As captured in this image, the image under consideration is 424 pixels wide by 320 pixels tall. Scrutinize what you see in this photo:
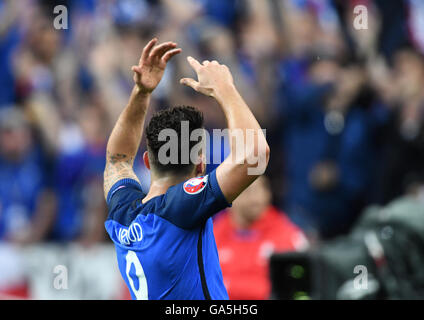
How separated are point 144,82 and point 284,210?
3944 millimetres

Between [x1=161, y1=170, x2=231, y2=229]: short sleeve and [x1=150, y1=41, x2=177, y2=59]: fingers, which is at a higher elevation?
[x1=150, y1=41, x2=177, y2=59]: fingers

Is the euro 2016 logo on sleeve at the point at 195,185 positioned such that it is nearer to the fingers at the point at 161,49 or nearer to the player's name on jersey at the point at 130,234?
the player's name on jersey at the point at 130,234

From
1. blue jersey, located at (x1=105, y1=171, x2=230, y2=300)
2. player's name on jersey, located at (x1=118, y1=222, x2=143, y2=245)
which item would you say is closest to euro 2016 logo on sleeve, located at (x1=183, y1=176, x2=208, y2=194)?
blue jersey, located at (x1=105, y1=171, x2=230, y2=300)

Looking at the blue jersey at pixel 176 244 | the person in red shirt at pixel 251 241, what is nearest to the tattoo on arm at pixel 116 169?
the blue jersey at pixel 176 244

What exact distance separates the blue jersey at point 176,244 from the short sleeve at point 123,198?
34 millimetres

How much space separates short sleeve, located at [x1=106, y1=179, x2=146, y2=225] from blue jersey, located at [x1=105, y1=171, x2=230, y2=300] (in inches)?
1.4

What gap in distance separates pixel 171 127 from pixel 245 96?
383 centimetres

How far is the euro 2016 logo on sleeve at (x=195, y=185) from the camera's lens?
2908 millimetres

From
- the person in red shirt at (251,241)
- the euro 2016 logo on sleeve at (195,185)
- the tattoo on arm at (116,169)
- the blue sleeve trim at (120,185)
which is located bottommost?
the euro 2016 logo on sleeve at (195,185)

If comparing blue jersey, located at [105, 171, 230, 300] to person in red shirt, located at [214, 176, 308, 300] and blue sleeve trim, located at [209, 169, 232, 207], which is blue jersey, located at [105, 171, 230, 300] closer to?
blue sleeve trim, located at [209, 169, 232, 207]

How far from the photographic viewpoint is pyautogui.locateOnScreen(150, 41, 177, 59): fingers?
3.26m

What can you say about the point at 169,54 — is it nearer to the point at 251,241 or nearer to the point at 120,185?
the point at 120,185

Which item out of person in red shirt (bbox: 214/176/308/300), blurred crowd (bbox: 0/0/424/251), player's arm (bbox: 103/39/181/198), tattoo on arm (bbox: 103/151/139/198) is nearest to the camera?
player's arm (bbox: 103/39/181/198)
